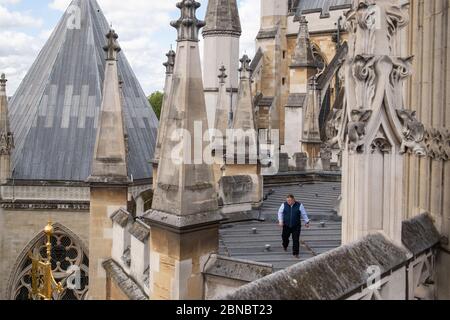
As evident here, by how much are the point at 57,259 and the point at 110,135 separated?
23.1 ft

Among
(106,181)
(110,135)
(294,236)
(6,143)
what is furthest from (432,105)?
(6,143)

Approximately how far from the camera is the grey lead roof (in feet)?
92.5

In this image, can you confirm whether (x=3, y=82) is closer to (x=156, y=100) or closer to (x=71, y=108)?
(x=71, y=108)

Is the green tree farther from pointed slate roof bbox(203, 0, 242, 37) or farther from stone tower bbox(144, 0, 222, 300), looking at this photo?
stone tower bbox(144, 0, 222, 300)

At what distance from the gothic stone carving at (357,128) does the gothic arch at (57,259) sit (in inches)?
435

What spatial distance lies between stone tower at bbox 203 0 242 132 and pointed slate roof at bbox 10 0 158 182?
2446 mm

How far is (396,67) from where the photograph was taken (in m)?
4.17

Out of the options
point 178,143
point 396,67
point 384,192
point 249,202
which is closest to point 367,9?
point 396,67

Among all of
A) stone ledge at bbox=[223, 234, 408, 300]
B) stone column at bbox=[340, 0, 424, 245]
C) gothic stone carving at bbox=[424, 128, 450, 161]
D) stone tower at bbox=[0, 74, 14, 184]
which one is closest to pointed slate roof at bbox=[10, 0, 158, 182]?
stone tower at bbox=[0, 74, 14, 184]

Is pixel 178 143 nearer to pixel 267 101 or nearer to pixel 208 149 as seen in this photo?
pixel 208 149

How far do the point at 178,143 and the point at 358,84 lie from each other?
2110 millimetres

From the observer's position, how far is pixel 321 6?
96.8 feet

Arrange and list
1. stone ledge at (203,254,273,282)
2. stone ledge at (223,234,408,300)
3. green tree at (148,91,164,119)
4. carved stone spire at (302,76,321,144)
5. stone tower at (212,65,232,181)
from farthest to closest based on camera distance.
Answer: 1. green tree at (148,91,164,119)
2. carved stone spire at (302,76,321,144)
3. stone tower at (212,65,232,181)
4. stone ledge at (203,254,273,282)
5. stone ledge at (223,234,408,300)

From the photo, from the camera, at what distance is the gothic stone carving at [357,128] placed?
4.02m
